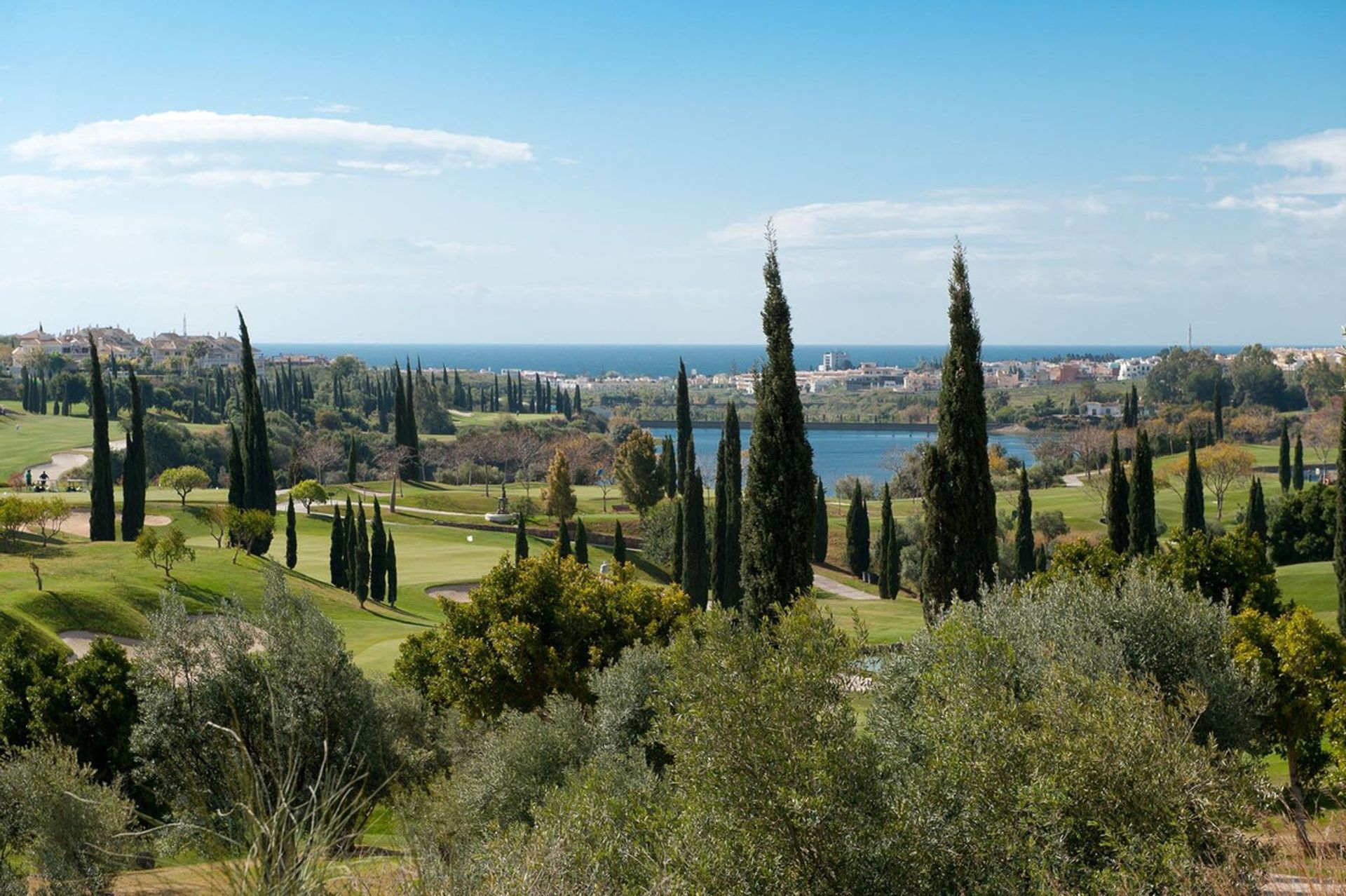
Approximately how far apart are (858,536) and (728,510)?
48.8ft

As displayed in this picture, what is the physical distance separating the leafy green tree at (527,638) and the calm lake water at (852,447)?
71756mm

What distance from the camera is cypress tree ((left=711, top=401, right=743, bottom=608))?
147 ft

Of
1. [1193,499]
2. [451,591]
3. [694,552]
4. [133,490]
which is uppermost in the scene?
[133,490]

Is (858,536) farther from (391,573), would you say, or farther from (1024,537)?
(391,573)

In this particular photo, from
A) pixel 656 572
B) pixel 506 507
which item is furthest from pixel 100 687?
pixel 506 507

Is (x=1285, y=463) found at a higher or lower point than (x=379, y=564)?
higher

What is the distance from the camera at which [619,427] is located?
437ft

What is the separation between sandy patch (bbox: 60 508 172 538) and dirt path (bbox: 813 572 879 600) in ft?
105

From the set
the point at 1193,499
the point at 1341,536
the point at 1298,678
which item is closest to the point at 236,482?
the point at 1341,536

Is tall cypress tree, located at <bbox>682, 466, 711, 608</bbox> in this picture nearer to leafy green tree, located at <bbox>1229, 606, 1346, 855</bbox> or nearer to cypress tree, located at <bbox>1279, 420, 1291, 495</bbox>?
leafy green tree, located at <bbox>1229, 606, 1346, 855</bbox>

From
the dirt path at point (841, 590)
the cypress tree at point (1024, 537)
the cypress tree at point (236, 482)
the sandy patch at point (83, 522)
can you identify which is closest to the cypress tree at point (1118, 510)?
the cypress tree at point (1024, 537)

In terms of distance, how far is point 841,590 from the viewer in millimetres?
55562

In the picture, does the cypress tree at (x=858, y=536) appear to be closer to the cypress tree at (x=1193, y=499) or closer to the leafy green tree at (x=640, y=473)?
the leafy green tree at (x=640, y=473)

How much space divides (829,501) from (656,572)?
29.7 meters
